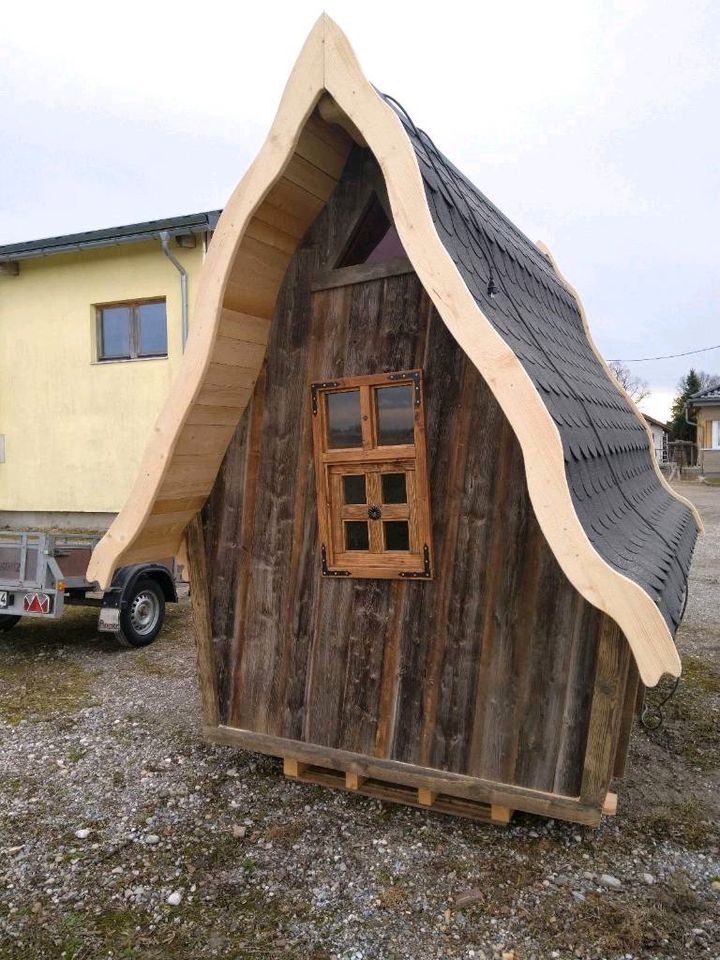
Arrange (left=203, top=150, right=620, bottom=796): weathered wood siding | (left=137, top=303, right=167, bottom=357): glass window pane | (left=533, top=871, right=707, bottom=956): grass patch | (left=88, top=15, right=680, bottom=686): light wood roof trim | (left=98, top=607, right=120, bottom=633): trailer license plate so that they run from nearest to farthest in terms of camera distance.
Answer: (left=88, top=15, right=680, bottom=686): light wood roof trim → (left=533, top=871, right=707, bottom=956): grass patch → (left=203, top=150, right=620, bottom=796): weathered wood siding → (left=98, top=607, right=120, bottom=633): trailer license plate → (left=137, top=303, right=167, bottom=357): glass window pane

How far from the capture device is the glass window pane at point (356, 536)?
3863 millimetres

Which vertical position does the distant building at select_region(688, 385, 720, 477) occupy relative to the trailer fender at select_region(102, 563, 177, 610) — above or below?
above

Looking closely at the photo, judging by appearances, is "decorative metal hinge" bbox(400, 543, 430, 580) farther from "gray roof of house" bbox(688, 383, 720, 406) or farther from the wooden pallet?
"gray roof of house" bbox(688, 383, 720, 406)

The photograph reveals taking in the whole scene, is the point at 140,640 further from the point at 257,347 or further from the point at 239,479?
the point at 257,347

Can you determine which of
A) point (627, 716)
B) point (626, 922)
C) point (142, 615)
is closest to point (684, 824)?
point (627, 716)

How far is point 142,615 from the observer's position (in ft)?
25.3

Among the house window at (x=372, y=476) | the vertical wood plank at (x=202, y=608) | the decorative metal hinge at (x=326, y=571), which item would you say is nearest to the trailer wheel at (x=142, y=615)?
the vertical wood plank at (x=202, y=608)

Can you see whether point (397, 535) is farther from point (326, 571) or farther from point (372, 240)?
point (372, 240)

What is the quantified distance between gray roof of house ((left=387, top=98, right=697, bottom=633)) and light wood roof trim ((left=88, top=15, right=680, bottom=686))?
0.52 ft

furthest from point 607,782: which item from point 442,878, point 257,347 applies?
point 257,347

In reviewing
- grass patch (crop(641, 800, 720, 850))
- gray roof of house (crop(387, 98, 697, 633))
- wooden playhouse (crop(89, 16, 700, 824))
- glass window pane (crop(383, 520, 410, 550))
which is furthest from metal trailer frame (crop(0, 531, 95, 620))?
grass patch (crop(641, 800, 720, 850))

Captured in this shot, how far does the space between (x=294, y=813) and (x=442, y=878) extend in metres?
1.02

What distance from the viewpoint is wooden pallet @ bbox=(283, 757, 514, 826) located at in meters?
3.76

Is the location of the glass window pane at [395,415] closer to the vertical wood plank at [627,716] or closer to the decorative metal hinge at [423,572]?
the decorative metal hinge at [423,572]
